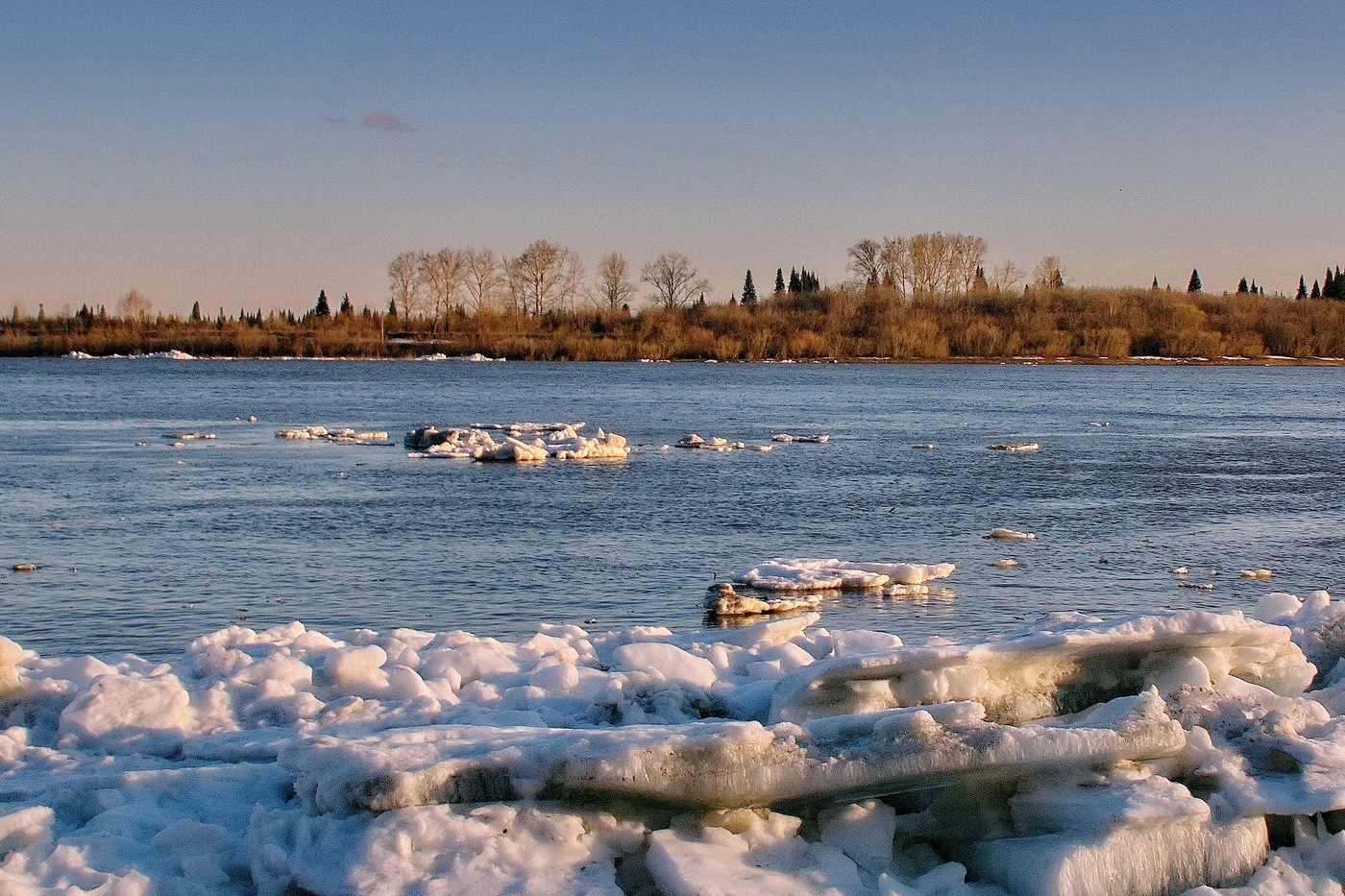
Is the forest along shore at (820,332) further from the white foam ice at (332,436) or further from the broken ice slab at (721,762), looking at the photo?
the broken ice slab at (721,762)

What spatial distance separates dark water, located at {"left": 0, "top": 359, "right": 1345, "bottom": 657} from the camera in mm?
11375

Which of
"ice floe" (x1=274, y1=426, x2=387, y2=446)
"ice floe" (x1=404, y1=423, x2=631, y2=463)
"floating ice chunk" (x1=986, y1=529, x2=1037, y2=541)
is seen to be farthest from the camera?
"ice floe" (x1=274, y1=426, x2=387, y2=446)

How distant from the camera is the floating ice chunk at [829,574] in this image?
1207 cm

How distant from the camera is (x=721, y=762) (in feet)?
16.8

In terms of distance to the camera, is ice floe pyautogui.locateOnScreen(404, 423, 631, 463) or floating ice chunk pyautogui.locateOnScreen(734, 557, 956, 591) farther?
ice floe pyautogui.locateOnScreen(404, 423, 631, 463)

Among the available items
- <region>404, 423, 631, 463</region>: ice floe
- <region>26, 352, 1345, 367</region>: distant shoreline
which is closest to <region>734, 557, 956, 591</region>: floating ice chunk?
<region>404, 423, 631, 463</region>: ice floe

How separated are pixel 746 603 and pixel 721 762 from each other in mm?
6088

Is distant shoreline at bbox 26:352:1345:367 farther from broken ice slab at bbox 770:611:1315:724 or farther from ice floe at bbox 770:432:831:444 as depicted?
broken ice slab at bbox 770:611:1315:724

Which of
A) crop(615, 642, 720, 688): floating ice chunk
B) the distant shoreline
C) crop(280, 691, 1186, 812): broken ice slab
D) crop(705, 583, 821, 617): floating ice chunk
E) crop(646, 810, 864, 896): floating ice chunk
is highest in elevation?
the distant shoreline

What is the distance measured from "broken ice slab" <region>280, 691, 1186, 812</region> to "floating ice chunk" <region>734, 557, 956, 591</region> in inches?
263

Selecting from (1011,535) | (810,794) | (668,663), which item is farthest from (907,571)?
(810,794)

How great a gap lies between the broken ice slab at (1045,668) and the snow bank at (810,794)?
0.05 ft

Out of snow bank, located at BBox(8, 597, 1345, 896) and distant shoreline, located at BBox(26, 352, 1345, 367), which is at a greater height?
distant shoreline, located at BBox(26, 352, 1345, 367)

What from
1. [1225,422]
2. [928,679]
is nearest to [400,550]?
[928,679]
